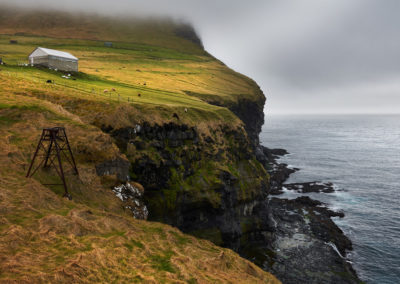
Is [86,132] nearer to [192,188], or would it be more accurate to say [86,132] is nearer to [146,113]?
[146,113]

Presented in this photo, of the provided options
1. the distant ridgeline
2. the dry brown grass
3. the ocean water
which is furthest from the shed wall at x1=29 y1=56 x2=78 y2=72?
the ocean water

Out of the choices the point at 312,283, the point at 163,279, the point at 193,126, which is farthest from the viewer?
the point at 193,126

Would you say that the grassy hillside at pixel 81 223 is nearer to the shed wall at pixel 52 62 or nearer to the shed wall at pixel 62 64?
the shed wall at pixel 52 62

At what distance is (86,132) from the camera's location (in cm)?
3234

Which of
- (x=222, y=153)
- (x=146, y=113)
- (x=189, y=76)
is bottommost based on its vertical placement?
(x=222, y=153)

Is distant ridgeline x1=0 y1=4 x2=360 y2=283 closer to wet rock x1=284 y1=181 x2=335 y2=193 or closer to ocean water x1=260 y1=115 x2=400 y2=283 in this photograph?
ocean water x1=260 y1=115 x2=400 y2=283

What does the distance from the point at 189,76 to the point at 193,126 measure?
7160 centimetres

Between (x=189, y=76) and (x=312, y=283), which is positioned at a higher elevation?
(x=189, y=76)

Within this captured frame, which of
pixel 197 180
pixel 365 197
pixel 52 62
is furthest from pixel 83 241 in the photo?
pixel 365 197

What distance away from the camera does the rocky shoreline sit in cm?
4253

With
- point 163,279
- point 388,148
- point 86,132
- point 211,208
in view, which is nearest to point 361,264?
point 211,208

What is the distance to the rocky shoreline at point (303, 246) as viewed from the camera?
4253 centimetres

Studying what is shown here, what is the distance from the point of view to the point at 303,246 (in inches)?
1982

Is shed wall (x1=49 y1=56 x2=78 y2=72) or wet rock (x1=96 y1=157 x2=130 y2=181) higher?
shed wall (x1=49 y1=56 x2=78 y2=72)
